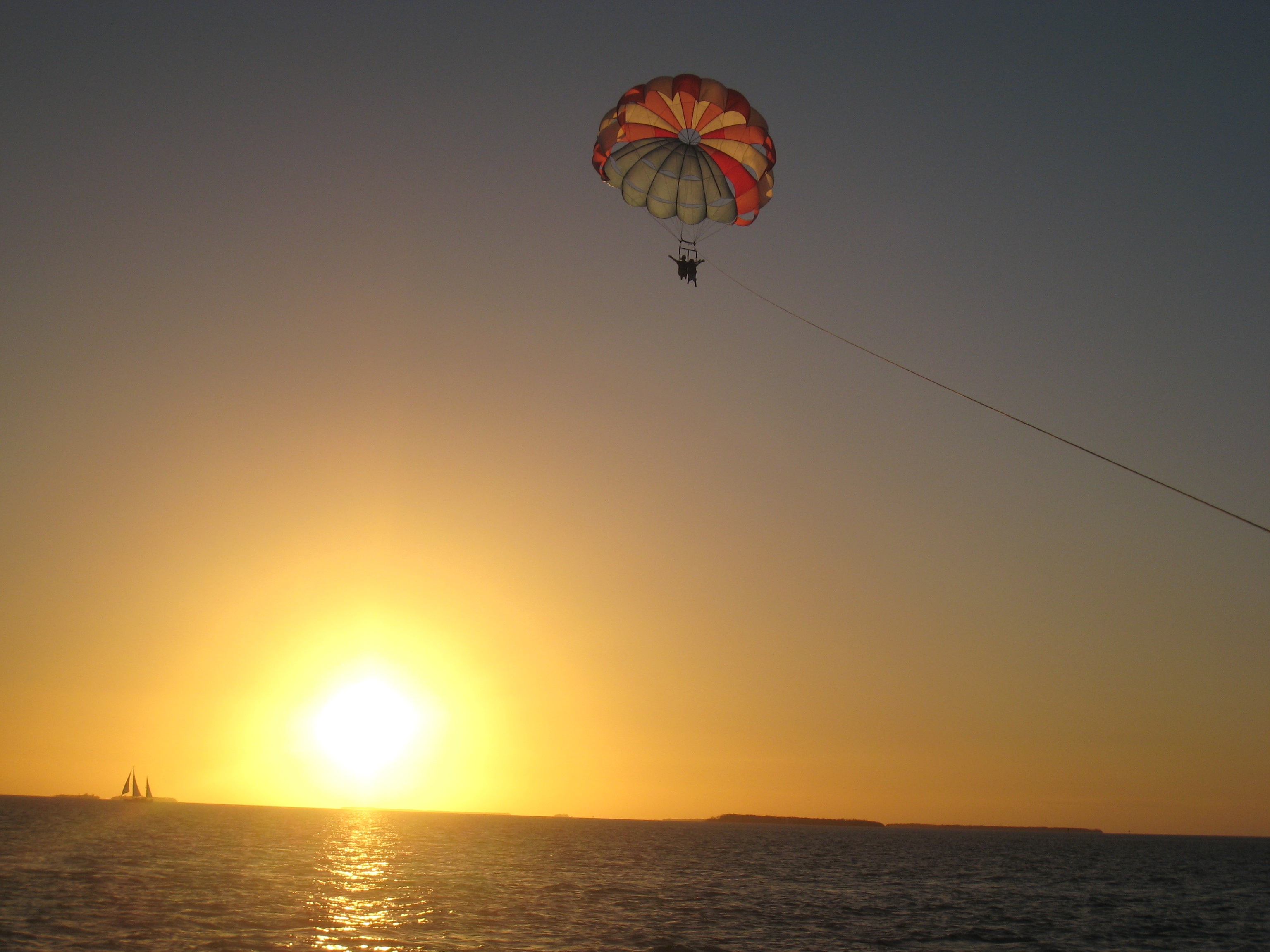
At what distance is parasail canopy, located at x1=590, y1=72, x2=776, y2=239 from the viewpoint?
2536 centimetres

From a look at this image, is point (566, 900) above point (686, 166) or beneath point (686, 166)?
beneath

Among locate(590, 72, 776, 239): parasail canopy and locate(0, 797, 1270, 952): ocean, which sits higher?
locate(590, 72, 776, 239): parasail canopy

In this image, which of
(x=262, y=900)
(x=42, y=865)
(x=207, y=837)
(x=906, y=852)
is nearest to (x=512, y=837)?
(x=207, y=837)

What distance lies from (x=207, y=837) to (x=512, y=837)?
1432 inches

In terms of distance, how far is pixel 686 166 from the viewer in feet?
85.7

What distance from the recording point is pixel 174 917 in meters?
27.5

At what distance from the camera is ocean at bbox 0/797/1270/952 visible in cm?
2620

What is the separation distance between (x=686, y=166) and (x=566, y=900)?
28.0 metres

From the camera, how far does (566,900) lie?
35.6 metres

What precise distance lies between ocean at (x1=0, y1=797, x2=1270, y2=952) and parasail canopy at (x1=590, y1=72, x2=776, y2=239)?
21.3 m

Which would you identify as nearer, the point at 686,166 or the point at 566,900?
the point at 686,166

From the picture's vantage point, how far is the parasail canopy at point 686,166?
25359mm

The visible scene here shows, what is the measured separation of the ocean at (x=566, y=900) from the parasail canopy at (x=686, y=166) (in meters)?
21.3

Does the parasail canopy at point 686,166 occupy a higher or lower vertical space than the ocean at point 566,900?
higher
